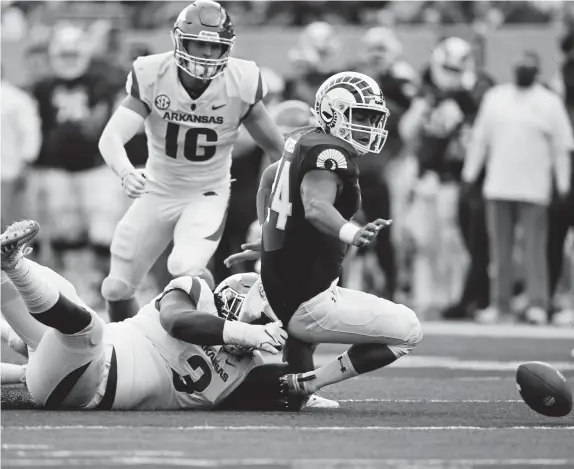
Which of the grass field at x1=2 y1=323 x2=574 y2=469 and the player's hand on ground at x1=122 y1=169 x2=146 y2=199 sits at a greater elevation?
the player's hand on ground at x1=122 y1=169 x2=146 y2=199

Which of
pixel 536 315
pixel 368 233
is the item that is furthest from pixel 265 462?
pixel 536 315

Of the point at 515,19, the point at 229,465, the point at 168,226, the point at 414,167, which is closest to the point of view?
the point at 229,465

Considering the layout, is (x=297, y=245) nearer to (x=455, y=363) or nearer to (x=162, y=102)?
(x=162, y=102)

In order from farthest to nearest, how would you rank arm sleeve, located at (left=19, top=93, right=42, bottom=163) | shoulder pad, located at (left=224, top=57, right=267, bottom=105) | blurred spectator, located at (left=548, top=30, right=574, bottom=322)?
arm sleeve, located at (left=19, top=93, right=42, bottom=163) < blurred spectator, located at (left=548, top=30, right=574, bottom=322) < shoulder pad, located at (left=224, top=57, right=267, bottom=105)

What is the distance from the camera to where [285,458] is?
4887 mm

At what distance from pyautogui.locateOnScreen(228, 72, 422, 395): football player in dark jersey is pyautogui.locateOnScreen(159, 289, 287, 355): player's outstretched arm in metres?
0.36

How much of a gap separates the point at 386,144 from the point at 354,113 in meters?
6.20

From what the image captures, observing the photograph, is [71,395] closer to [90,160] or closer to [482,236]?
[482,236]

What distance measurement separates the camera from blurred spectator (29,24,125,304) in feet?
46.5

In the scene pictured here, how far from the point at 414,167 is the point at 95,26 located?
4688 millimetres

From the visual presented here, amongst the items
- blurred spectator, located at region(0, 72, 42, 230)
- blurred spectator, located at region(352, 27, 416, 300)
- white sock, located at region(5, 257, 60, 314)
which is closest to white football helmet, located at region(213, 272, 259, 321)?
white sock, located at region(5, 257, 60, 314)

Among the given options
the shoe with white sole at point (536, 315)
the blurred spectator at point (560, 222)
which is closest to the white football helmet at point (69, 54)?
the blurred spectator at point (560, 222)

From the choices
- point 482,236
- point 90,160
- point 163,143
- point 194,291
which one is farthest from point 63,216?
point 194,291

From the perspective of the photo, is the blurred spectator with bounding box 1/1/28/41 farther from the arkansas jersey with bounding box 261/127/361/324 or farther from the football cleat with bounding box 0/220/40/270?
the football cleat with bounding box 0/220/40/270
